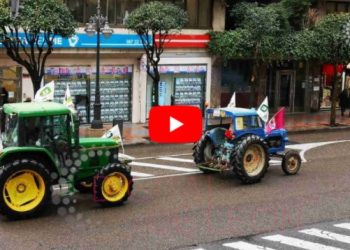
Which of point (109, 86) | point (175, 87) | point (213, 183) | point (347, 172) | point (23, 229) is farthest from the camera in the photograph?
point (175, 87)

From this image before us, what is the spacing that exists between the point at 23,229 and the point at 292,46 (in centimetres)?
2108

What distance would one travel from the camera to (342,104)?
33.8 meters

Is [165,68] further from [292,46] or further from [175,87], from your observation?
[292,46]

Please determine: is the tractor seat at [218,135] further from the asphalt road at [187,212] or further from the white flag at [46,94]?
the white flag at [46,94]

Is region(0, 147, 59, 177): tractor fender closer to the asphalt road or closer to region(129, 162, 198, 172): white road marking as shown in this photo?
the asphalt road

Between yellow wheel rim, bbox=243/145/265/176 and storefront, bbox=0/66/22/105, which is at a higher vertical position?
storefront, bbox=0/66/22/105

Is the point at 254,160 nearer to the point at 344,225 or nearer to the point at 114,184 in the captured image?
the point at 344,225

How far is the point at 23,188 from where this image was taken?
12.1 meters

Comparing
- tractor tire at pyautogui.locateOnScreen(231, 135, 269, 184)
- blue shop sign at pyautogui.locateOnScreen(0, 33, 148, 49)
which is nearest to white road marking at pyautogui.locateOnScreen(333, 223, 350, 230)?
tractor tire at pyautogui.locateOnScreen(231, 135, 269, 184)

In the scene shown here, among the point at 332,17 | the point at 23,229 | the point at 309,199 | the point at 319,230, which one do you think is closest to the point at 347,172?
the point at 309,199

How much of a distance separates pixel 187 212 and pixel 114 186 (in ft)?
5.37

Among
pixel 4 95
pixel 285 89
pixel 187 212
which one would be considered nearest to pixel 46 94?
pixel 187 212

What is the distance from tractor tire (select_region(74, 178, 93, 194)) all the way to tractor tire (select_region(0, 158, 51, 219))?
131 cm

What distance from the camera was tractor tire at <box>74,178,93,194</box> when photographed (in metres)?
13.5
